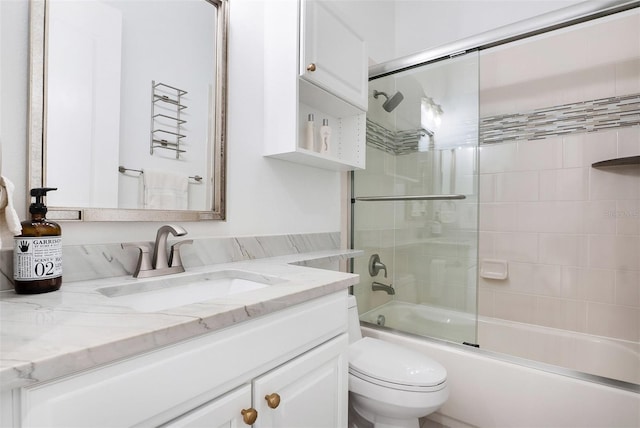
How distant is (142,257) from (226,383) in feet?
1.63

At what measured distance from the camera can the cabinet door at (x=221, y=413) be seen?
0.59m

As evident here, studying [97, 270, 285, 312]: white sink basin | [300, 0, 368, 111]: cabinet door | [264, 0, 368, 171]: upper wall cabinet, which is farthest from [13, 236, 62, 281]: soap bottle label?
[300, 0, 368, 111]: cabinet door

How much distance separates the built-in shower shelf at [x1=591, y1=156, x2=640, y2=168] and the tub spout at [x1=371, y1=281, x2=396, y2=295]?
A: 1296 millimetres

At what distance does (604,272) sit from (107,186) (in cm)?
240

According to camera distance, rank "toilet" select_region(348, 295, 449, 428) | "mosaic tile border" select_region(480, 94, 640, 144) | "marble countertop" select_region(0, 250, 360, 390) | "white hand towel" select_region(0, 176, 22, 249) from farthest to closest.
→ "mosaic tile border" select_region(480, 94, 640, 144) < "toilet" select_region(348, 295, 449, 428) < "white hand towel" select_region(0, 176, 22, 249) < "marble countertop" select_region(0, 250, 360, 390)

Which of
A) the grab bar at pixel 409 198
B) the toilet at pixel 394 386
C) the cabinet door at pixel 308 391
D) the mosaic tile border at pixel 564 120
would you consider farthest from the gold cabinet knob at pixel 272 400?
the mosaic tile border at pixel 564 120

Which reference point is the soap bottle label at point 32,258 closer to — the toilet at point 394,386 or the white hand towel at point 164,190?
the white hand towel at point 164,190

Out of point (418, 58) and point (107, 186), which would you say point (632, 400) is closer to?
point (418, 58)

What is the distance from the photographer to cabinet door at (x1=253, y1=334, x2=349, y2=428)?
727 mm

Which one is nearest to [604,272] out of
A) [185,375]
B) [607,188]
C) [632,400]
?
[607,188]

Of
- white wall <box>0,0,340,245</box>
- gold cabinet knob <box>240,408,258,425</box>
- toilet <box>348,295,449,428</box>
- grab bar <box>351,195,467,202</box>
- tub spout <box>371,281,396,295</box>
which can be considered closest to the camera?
gold cabinet knob <box>240,408,258,425</box>

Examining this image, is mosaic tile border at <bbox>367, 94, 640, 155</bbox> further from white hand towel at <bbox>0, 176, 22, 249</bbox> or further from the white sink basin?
white hand towel at <bbox>0, 176, 22, 249</bbox>

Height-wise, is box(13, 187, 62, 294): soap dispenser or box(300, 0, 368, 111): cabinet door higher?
box(300, 0, 368, 111): cabinet door

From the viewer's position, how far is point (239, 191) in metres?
1.30
